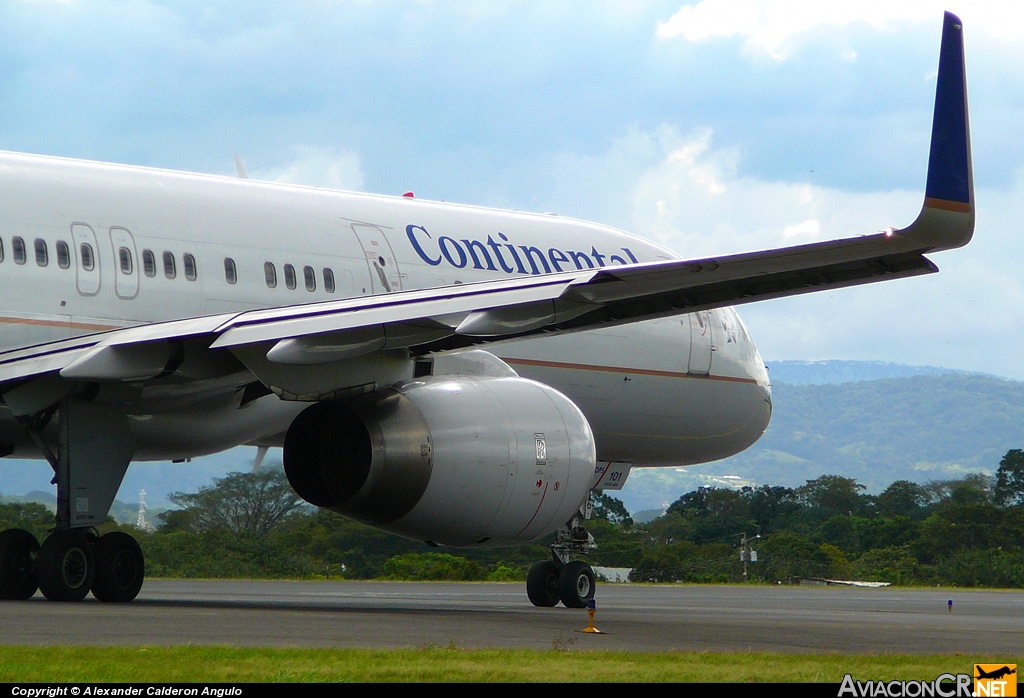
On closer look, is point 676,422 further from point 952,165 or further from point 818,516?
point 818,516

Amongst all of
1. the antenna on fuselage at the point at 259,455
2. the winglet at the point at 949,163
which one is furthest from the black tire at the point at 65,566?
the winglet at the point at 949,163

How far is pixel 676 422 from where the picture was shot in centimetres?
1827

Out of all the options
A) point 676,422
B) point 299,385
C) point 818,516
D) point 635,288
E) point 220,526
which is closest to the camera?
point 635,288

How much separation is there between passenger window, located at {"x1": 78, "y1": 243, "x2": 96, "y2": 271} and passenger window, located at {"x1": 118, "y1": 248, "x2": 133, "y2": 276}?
28cm

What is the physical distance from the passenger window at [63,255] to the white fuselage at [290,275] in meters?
0.01

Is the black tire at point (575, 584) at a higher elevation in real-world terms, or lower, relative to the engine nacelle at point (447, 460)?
lower

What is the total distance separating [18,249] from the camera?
43.5 feet

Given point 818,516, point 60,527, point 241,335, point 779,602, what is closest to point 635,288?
point 241,335

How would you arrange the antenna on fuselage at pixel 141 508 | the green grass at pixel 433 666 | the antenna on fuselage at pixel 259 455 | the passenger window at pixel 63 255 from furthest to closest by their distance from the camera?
the antenna on fuselage at pixel 141 508 < the antenna on fuselage at pixel 259 455 < the passenger window at pixel 63 255 < the green grass at pixel 433 666

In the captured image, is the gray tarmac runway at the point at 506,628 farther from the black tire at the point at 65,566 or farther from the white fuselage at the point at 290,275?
the white fuselage at the point at 290,275

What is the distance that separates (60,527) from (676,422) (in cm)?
800

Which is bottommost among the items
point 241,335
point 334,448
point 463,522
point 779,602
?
point 779,602

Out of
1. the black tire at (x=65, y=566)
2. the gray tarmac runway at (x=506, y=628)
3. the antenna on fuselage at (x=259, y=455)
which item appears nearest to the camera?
the gray tarmac runway at (x=506, y=628)

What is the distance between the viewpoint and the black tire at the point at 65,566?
13203mm
